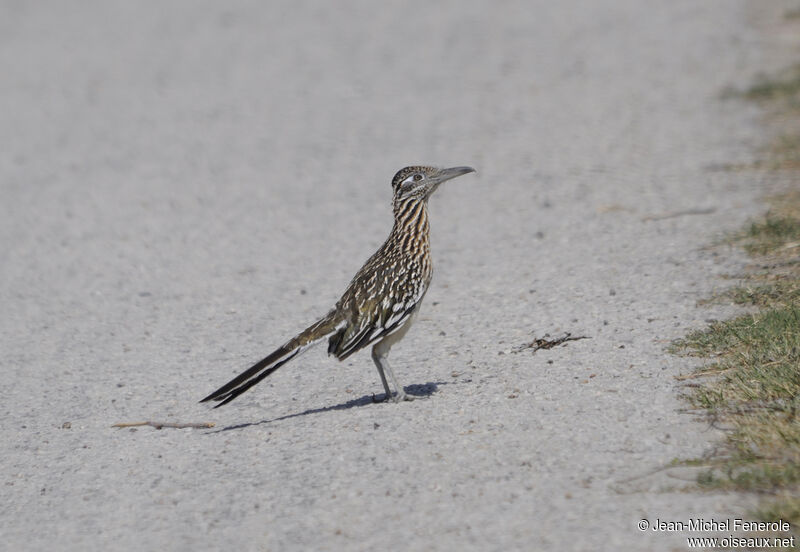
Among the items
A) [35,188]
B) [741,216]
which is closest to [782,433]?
Result: [741,216]

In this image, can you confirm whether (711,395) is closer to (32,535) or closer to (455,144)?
(32,535)

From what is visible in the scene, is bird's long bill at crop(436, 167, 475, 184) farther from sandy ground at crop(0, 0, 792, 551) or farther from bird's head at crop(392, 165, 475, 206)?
sandy ground at crop(0, 0, 792, 551)

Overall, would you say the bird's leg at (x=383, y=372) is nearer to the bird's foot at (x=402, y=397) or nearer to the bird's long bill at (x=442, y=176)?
the bird's foot at (x=402, y=397)

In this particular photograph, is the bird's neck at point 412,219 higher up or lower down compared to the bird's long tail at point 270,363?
higher up

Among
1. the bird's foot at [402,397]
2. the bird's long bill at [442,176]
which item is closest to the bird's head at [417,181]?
the bird's long bill at [442,176]

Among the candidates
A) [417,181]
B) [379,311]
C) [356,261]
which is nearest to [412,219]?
[417,181]

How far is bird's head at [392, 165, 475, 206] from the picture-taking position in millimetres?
7949

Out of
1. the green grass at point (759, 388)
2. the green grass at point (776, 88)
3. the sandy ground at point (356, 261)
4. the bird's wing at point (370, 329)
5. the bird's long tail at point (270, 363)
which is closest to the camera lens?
the green grass at point (759, 388)

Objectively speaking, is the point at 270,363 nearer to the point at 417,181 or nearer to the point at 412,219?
the point at 412,219

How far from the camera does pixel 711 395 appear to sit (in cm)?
655

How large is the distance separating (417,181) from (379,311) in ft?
3.59

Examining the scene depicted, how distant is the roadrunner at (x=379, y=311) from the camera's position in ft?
23.5

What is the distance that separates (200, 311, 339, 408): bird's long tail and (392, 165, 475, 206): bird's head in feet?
3.73

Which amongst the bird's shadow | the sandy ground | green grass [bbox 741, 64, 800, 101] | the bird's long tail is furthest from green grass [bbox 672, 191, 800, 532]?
green grass [bbox 741, 64, 800, 101]
